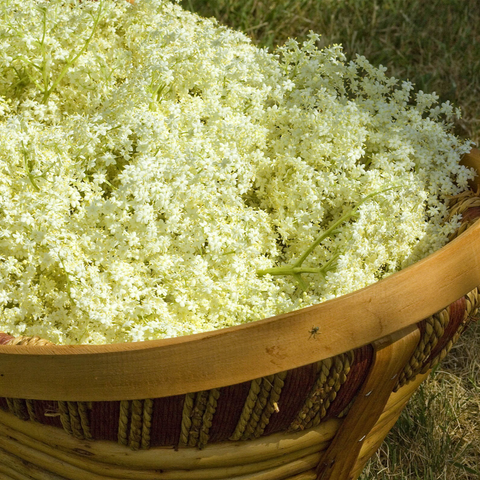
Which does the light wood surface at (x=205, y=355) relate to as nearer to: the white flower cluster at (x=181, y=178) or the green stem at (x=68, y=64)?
the white flower cluster at (x=181, y=178)

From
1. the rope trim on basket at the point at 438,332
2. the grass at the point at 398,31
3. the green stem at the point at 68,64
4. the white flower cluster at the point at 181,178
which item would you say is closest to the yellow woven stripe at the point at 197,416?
the white flower cluster at the point at 181,178

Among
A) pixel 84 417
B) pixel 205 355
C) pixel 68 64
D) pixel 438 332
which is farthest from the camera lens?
pixel 68 64

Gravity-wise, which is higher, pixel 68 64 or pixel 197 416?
pixel 68 64

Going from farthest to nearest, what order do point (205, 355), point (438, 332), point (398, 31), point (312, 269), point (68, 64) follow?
point (398, 31)
point (68, 64)
point (312, 269)
point (438, 332)
point (205, 355)

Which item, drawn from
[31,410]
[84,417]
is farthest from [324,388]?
[31,410]

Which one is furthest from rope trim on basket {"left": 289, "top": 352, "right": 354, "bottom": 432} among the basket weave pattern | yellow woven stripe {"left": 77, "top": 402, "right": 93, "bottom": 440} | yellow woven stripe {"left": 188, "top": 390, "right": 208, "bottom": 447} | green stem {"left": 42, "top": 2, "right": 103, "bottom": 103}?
green stem {"left": 42, "top": 2, "right": 103, "bottom": 103}

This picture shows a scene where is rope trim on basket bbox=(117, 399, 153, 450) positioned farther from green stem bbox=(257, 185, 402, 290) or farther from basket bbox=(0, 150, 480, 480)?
green stem bbox=(257, 185, 402, 290)

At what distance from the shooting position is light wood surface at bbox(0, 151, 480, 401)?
0.99 metres

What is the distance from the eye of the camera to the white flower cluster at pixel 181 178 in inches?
48.9

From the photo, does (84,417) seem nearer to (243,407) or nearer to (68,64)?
(243,407)

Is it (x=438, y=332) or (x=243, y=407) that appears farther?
(x=438, y=332)

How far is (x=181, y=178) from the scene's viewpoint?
127cm

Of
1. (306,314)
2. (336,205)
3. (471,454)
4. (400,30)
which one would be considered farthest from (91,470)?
(400,30)

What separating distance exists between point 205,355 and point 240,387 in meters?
0.11
